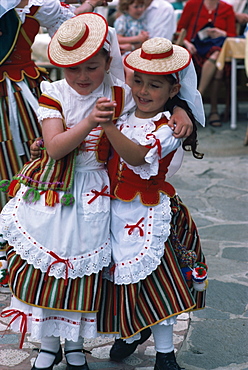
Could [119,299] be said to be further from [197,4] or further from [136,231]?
[197,4]

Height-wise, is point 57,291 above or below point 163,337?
above

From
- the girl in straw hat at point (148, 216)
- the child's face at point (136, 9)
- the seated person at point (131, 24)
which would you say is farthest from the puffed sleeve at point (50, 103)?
the child's face at point (136, 9)

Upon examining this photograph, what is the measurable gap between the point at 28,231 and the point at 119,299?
44 centimetres

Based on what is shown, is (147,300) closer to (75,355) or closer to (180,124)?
(75,355)

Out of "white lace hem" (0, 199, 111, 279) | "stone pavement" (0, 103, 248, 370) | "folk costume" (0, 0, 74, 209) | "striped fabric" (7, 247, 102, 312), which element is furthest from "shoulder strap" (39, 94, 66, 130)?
"stone pavement" (0, 103, 248, 370)

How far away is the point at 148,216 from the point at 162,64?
0.57 meters

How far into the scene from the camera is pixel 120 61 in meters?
2.28

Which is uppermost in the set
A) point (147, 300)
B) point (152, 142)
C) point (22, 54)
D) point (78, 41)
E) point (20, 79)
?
point (78, 41)

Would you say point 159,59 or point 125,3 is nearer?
point 159,59

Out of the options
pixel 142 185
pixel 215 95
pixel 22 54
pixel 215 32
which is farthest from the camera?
pixel 215 95

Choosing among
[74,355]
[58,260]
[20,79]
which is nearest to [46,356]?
[74,355]

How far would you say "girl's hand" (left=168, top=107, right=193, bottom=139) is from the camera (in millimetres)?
2207

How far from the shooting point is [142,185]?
2.27m

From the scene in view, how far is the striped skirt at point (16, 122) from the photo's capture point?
126 inches
